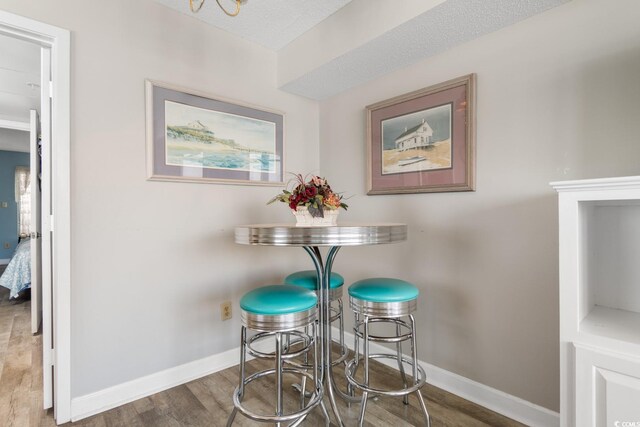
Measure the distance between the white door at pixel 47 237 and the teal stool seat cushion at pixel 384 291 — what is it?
1627 millimetres

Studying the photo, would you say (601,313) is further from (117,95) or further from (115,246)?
(117,95)

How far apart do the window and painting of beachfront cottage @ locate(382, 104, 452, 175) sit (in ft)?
23.7

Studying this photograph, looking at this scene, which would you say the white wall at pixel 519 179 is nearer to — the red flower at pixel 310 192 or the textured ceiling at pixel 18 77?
the red flower at pixel 310 192

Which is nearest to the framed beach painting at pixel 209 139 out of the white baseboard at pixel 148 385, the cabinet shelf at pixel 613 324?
the white baseboard at pixel 148 385

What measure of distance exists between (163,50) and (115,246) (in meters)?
1.23

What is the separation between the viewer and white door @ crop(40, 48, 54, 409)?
1638 mm

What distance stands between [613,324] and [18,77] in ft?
15.2

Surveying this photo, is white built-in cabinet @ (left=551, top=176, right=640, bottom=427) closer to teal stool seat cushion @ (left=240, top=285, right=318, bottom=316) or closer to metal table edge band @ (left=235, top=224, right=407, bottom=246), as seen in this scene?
metal table edge band @ (left=235, top=224, right=407, bottom=246)

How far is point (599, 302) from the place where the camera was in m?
1.37

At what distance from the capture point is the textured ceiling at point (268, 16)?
1942mm

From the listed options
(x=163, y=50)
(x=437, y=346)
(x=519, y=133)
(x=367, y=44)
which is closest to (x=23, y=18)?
(x=163, y=50)

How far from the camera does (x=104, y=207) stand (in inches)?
68.8

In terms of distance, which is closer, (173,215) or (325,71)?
(173,215)

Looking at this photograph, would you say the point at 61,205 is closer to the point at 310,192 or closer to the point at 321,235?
the point at 310,192
